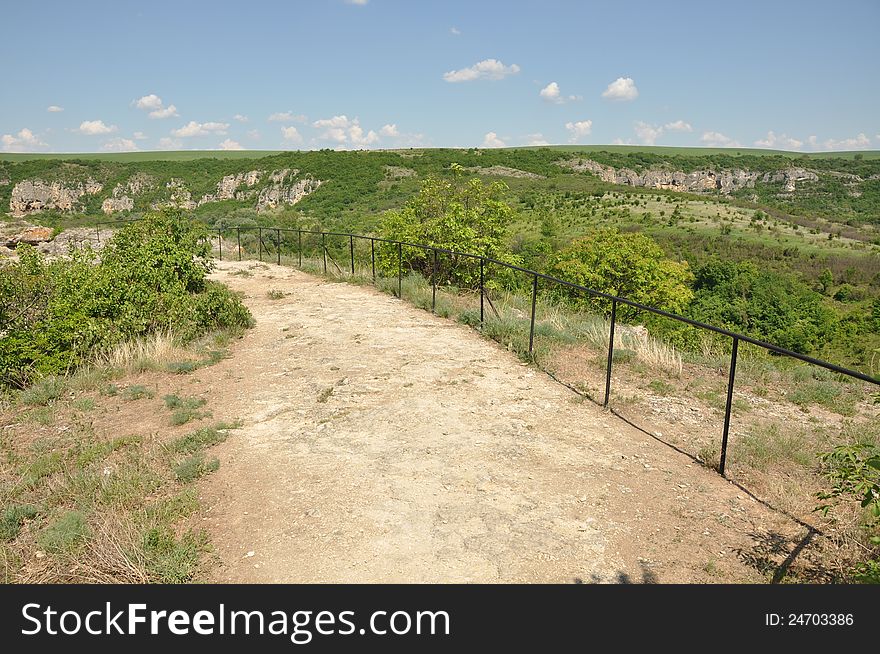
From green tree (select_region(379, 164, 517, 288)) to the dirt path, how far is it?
7.09m

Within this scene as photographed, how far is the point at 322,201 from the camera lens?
68750 millimetres

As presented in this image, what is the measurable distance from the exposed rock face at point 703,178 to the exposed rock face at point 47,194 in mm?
83699

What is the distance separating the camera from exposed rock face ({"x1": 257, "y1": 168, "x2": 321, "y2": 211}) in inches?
3017

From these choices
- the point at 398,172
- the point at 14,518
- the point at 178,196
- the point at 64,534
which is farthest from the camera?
the point at 398,172

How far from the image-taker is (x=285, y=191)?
7925 centimetres

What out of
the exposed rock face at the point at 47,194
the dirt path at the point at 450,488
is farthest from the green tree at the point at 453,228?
the exposed rock face at the point at 47,194

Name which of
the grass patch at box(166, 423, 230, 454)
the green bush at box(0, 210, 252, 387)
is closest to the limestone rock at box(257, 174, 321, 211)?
the green bush at box(0, 210, 252, 387)

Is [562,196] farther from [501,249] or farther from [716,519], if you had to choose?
[716,519]

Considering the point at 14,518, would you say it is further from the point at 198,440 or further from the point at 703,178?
the point at 703,178

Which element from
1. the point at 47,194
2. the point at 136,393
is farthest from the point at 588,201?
the point at 47,194

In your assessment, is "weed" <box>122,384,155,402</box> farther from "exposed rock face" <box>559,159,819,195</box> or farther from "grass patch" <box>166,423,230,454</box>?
"exposed rock face" <box>559,159,819,195</box>

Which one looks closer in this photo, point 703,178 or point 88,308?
point 88,308

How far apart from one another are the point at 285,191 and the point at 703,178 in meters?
86.7

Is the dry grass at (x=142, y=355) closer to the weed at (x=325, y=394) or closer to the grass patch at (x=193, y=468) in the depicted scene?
the weed at (x=325, y=394)
